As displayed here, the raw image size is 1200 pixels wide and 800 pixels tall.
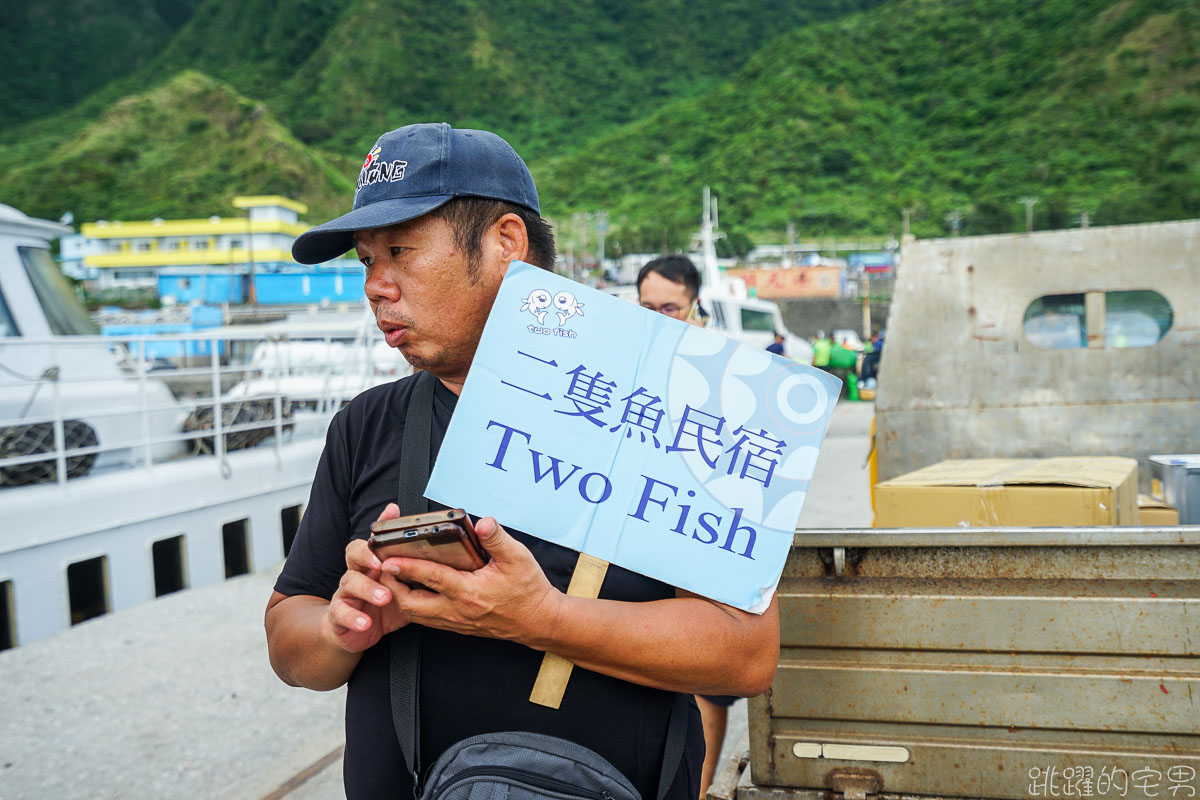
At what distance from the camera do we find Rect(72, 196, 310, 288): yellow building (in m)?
57.4

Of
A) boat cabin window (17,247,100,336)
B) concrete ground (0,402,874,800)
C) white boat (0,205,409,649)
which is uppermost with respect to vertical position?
boat cabin window (17,247,100,336)

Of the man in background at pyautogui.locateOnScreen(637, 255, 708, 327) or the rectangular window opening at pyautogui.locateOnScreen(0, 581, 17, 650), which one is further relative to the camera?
the rectangular window opening at pyautogui.locateOnScreen(0, 581, 17, 650)

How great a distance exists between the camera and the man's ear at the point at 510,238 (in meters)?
1.36

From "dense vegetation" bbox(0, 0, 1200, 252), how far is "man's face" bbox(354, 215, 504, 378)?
66.5 meters

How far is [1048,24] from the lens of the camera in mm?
109875

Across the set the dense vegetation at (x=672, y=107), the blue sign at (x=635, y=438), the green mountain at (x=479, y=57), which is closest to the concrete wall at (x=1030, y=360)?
the blue sign at (x=635, y=438)

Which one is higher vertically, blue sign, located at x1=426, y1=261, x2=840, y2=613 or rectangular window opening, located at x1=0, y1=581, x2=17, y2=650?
blue sign, located at x1=426, y1=261, x2=840, y2=613

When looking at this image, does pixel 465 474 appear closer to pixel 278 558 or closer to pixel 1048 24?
pixel 278 558

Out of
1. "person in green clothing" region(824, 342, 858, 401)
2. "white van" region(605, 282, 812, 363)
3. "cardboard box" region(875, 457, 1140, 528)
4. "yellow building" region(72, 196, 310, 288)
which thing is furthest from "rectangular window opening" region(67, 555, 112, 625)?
"yellow building" region(72, 196, 310, 288)

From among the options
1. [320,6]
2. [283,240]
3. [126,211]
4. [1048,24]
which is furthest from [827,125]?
[320,6]

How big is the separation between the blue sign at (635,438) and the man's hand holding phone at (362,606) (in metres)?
0.15

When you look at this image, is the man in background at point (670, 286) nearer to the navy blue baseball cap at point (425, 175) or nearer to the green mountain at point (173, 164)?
the navy blue baseball cap at point (425, 175)

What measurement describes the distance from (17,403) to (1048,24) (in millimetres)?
128725

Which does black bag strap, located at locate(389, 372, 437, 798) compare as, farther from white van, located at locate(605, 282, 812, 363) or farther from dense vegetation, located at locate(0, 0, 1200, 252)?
dense vegetation, located at locate(0, 0, 1200, 252)
